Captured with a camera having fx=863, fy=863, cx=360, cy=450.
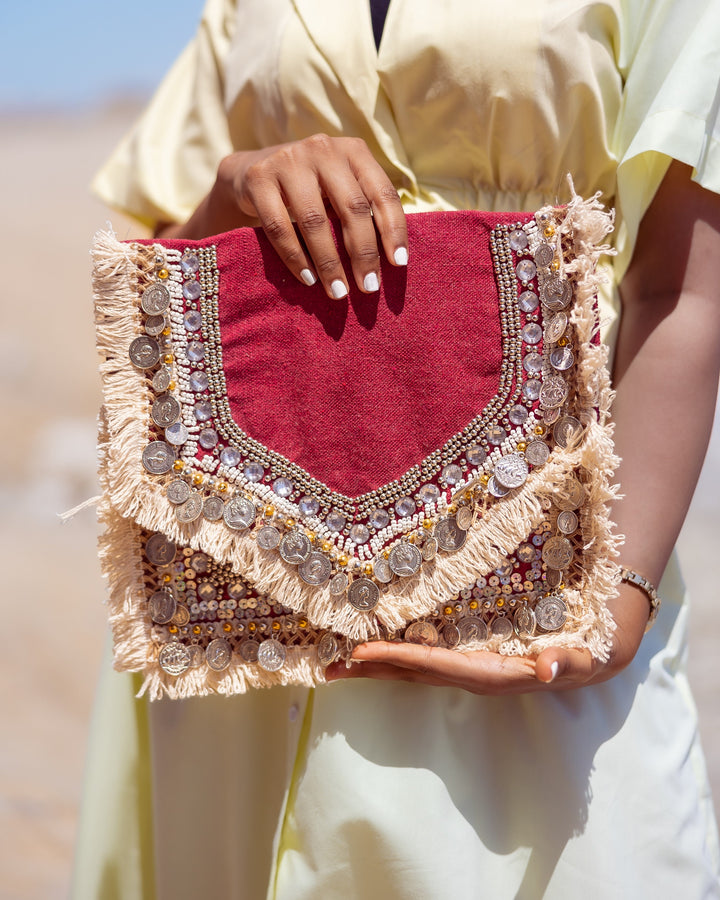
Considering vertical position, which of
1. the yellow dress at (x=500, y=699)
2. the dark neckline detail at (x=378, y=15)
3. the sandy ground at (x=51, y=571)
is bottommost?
the sandy ground at (x=51, y=571)

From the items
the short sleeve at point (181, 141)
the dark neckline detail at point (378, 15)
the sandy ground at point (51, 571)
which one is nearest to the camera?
the dark neckline detail at point (378, 15)

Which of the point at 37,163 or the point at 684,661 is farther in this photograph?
the point at 37,163

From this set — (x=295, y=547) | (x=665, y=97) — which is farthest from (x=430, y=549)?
(x=665, y=97)

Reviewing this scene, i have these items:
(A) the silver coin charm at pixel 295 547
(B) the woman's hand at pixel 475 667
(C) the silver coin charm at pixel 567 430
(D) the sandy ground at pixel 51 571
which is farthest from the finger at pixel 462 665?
Result: (D) the sandy ground at pixel 51 571

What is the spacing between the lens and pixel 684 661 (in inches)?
38.6

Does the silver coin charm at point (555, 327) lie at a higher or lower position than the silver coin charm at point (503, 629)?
higher

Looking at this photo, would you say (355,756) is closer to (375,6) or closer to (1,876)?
(375,6)

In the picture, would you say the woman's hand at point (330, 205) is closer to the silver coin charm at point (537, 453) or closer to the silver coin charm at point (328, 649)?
the silver coin charm at point (537, 453)

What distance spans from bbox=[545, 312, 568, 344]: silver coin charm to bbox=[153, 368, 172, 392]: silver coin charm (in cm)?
34

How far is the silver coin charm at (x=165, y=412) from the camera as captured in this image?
30.0 inches

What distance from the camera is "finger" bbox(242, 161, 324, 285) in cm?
76

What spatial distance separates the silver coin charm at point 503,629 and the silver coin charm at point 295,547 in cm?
19

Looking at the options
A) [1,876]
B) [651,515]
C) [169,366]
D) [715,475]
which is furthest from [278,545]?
[715,475]

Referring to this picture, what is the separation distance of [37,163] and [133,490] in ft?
48.6
